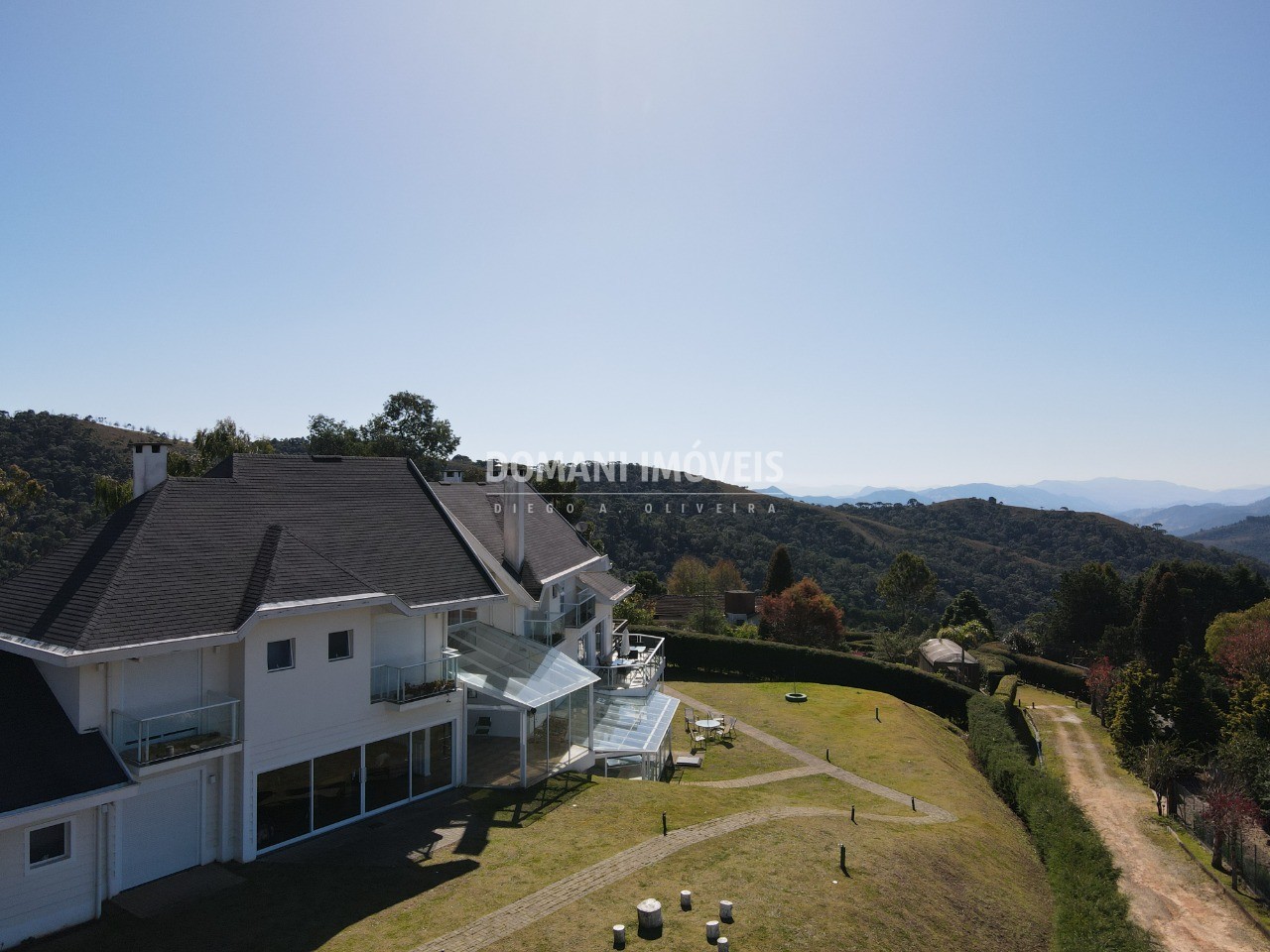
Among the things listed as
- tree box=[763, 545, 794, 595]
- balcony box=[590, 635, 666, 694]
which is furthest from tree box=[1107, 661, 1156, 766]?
tree box=[763, 545, 794, 595]

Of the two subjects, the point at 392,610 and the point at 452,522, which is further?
the point at 452,522

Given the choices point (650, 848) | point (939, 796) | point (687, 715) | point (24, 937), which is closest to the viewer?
point (24, 937)

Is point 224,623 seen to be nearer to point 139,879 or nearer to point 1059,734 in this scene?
point 139,879

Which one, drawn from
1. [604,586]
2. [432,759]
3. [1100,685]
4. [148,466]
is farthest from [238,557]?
[1100,685]

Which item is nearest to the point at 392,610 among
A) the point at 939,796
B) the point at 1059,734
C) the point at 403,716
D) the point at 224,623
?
the point at 403,716

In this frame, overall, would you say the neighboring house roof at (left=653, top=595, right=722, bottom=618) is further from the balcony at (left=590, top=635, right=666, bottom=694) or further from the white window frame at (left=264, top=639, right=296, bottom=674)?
the white window frame at (left=264, top=639, right=296, bottom=674)

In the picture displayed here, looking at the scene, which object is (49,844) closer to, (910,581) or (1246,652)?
(1246,652)
